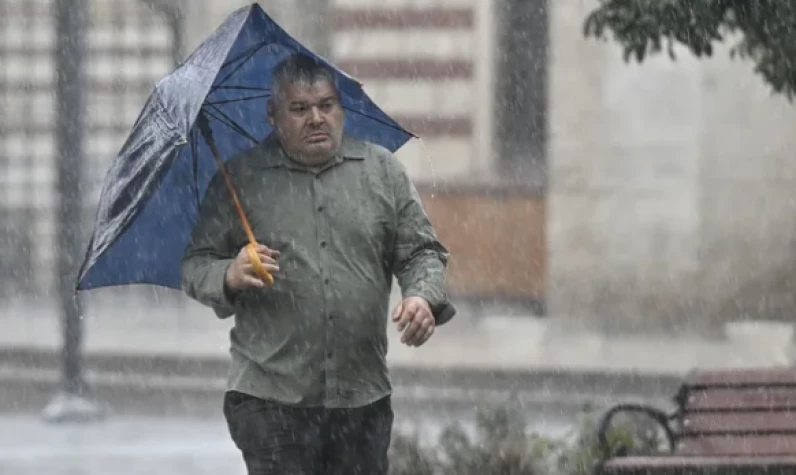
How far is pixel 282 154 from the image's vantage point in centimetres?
477

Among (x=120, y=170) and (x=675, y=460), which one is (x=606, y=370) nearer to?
(x=675, y=460)

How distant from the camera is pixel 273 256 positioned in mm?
4516

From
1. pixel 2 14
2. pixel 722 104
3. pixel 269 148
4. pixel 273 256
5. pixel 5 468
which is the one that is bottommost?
pixel 5 468

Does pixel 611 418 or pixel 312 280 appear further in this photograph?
pixel 611 418

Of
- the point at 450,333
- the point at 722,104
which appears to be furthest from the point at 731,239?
the point at 450,333

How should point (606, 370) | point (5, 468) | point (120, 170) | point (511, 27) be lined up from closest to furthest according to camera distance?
point (120, 170), point (5, 468), point (606, 370), point (511, 27)

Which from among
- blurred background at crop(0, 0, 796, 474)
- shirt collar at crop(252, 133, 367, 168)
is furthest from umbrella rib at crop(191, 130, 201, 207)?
blurred background at crop(0, 0, 796, 474)

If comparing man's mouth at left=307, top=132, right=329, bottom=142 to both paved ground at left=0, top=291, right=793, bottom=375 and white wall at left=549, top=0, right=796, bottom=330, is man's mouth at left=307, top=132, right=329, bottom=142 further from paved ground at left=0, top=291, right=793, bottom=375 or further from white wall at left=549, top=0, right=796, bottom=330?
white wall at left=549, top=0, right=796, bottom=330

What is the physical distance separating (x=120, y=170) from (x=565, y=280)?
41.5ft

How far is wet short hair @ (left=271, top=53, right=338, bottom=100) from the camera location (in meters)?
4.74

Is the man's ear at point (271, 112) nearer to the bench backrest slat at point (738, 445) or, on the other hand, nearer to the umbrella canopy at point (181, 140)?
the umbrella canopy at point (181, 140)

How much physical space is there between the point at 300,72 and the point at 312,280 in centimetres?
55

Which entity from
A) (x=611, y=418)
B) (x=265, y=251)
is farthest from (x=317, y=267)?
(x=611, y=418)

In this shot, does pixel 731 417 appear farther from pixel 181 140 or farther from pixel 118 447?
pixel 118 447
